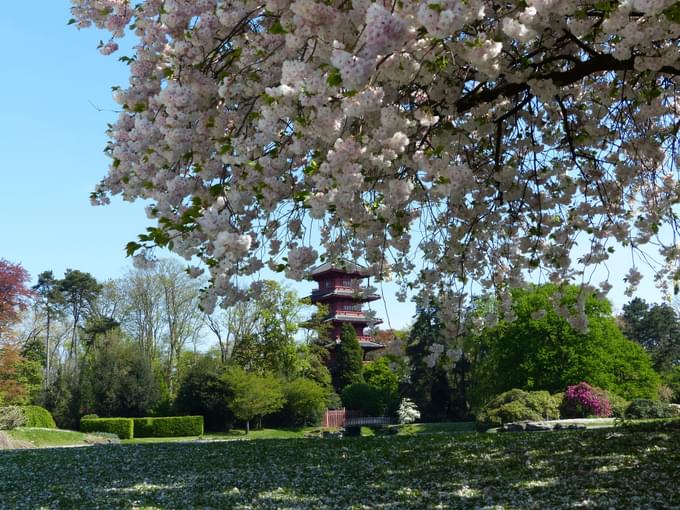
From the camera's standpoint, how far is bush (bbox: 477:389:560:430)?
19.1 m

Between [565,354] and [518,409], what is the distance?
640cm

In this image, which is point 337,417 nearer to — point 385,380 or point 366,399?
point 366,399

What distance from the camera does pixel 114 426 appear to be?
28.6 meters

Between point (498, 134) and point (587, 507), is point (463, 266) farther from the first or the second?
point (587, 507)

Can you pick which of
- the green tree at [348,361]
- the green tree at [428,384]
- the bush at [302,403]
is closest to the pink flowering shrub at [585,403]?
the green tree at [428,384]

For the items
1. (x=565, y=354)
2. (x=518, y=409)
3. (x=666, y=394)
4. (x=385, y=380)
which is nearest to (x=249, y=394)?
(x=385, y=380)

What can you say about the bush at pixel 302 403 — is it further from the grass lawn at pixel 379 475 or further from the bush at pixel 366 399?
the grass lawn at pixel 379 475

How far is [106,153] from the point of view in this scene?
6145 millimetres

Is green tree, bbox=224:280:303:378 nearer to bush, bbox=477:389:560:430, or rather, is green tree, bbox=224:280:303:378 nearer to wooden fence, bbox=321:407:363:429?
wooden fence, bbox=321:407:363:429

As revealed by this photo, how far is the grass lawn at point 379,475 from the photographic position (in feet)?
22.9

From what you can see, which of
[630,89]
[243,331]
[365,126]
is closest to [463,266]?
[630,89]

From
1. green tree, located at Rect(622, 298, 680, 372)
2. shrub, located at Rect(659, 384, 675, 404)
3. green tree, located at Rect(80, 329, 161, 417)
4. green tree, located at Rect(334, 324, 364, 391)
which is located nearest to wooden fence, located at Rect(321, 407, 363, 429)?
green tree, located at Rect(334, 324, 364, 391)

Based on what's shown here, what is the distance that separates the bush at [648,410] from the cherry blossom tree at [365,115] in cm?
1027

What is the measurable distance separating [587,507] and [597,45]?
184 inches
